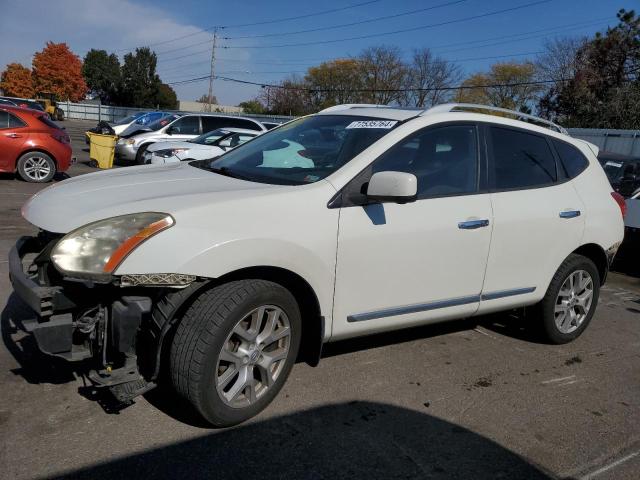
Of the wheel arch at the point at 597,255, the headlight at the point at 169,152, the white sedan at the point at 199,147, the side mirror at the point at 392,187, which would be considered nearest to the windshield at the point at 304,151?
the side mirror at the point at 392,187

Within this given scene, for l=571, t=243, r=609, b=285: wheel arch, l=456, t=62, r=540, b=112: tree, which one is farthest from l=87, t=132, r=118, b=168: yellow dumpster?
l=456, t=62, r=540, b=112: tree

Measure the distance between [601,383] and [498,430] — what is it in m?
1.27

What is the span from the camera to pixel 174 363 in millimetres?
2793

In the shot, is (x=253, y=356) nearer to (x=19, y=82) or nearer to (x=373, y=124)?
(x=373, y=124)

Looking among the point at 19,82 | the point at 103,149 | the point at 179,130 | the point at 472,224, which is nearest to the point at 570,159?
the point at 472,224

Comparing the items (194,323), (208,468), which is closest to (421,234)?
(194,323)

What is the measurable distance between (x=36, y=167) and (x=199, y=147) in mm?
3389

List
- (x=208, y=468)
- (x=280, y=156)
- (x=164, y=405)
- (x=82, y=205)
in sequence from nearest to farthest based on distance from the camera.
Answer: (x=208, y=468)
(x=82, y=205)
(x=164, y=405)
(x=280, y=156)

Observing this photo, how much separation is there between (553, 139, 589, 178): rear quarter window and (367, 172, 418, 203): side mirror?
1952 mm

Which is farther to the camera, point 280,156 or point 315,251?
point 280,156

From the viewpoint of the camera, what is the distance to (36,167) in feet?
38.2

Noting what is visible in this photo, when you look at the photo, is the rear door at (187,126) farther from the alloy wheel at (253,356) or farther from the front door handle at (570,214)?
the alloy wheel at (253,356)

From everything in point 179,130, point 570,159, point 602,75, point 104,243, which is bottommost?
point 104,243

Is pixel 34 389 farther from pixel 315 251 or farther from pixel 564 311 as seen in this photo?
pixel 564 311
